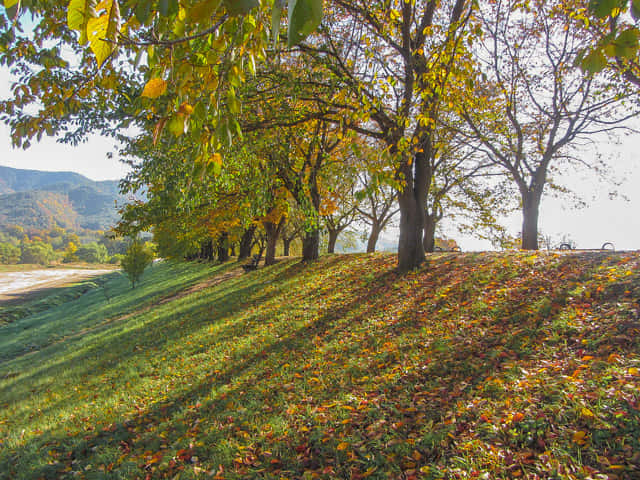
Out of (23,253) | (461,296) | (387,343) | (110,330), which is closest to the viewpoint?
(387,343)

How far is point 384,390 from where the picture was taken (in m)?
4.29

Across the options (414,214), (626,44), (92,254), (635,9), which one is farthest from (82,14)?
(92,254)

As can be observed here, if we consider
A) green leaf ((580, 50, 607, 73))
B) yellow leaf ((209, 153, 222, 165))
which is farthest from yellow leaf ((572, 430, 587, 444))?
yellow leaf ((209, 153, 222, 165))

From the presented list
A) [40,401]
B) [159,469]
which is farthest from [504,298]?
[40,401]

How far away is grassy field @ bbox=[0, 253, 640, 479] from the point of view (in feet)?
9.89

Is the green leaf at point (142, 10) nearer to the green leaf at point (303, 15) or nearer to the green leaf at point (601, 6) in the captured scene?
the green leaf at point (303, 15)

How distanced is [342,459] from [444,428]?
107 cm

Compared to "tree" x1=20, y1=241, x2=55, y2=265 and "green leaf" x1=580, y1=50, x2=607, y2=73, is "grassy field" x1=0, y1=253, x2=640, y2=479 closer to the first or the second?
"green leaf" x1=580, y1=50, x2=607, y2=73

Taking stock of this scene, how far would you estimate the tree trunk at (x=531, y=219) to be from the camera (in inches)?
533

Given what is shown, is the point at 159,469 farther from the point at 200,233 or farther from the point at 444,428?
the point at 200,233

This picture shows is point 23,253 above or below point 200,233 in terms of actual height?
below

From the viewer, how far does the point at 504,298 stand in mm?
6250

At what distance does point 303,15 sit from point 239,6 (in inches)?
10.2

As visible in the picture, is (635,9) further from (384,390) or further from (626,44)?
(384,390)
